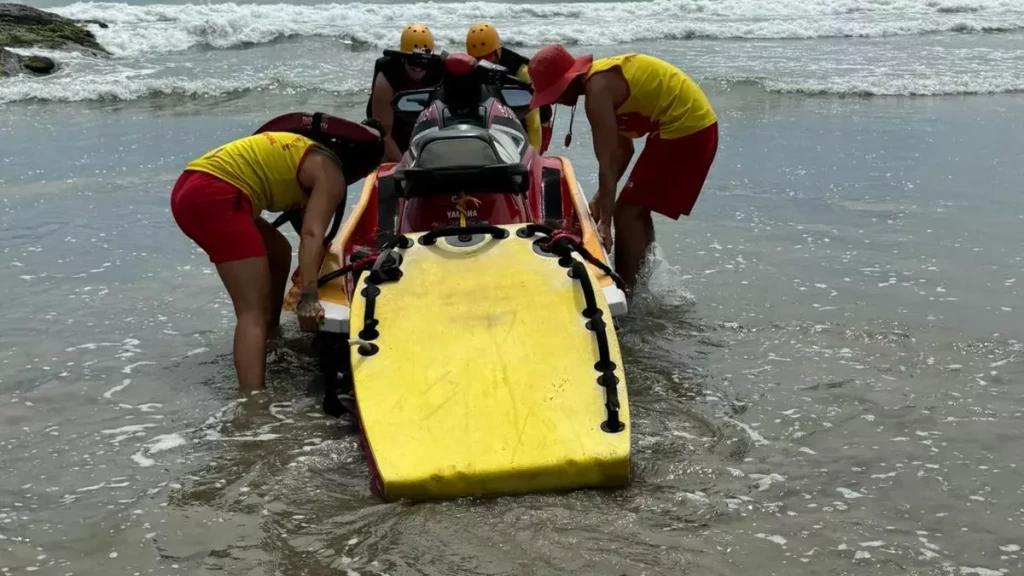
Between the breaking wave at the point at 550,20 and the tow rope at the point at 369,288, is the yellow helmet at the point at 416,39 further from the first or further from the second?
the breaking wave at the point at 550,20

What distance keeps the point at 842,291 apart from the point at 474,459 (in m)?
3.11

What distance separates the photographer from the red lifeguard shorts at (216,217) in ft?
14.5

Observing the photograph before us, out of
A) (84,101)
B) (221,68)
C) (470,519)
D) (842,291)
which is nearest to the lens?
(470,519)

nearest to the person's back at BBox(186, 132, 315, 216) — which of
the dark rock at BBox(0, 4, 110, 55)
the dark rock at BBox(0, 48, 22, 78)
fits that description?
the dark rock at BBox(0, 48, 22, 78)

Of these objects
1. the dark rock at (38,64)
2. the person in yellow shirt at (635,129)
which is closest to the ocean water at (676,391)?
the person in yellow shirt at (635,129)

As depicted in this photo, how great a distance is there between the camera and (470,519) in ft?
Result: 10.5

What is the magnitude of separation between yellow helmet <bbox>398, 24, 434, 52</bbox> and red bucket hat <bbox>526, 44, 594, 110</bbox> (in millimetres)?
1827

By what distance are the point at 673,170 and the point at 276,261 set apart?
221 centimetres

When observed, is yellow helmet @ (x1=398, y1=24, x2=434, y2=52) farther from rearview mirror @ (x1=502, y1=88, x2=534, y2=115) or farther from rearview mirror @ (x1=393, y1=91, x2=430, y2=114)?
rearview mirror @ (x1=502, y1=88, x2=534, y2=115)

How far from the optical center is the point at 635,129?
18.3 ft

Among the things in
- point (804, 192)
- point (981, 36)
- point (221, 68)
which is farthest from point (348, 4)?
point (804, 192)

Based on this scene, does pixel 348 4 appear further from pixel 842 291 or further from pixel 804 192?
pixel 842 291

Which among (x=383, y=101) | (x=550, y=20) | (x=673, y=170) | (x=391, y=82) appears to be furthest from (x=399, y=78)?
(x=550, y=20)

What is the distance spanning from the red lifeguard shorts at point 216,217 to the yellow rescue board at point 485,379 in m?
0.68
